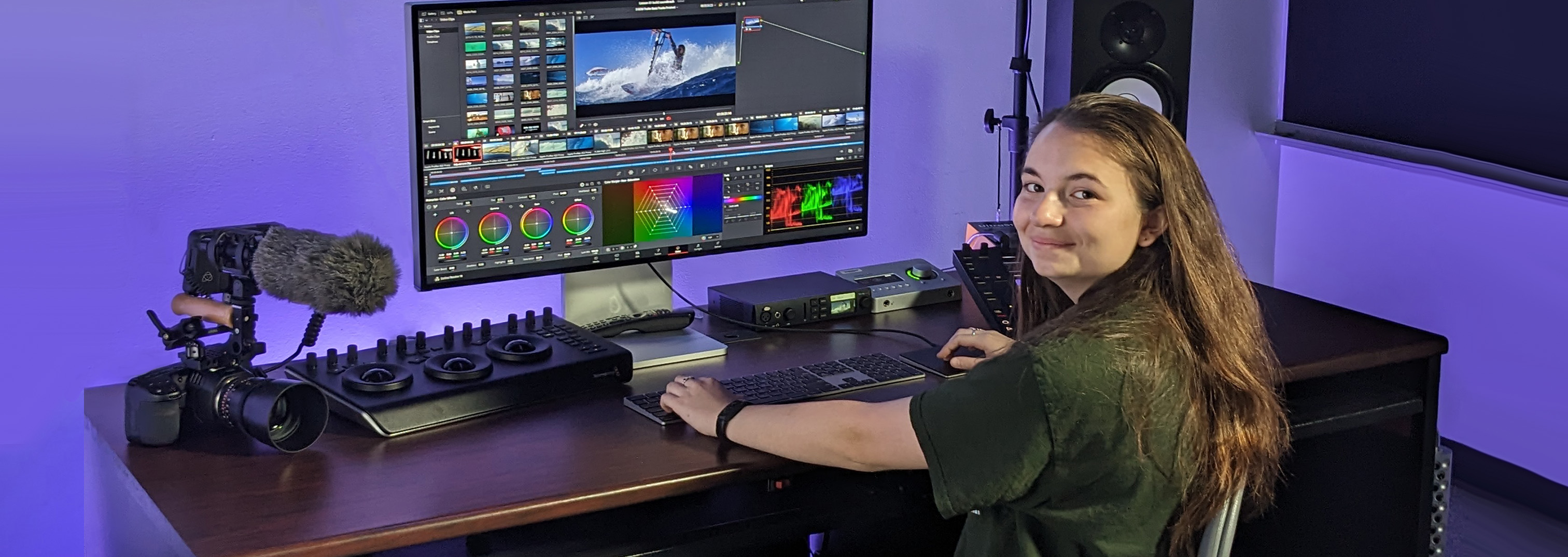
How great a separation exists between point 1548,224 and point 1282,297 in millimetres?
1035

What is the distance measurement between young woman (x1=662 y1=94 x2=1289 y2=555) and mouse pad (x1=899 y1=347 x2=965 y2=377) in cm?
40

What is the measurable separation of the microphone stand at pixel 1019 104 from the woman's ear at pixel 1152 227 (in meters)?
1.13

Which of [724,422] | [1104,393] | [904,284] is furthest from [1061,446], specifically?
[904,284]

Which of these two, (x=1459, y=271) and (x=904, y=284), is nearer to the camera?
(x=904, y=284)

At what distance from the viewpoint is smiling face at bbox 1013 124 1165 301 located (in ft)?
5.31

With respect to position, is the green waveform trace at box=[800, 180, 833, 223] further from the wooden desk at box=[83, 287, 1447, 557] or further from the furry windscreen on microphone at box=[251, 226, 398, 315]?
the furry windscreen on microphone at box=[251, 226, 398, 315]

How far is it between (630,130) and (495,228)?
0.24 m

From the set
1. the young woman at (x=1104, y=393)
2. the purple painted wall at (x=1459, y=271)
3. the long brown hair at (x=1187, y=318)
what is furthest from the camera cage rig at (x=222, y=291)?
the purple painted wall at (x=1459, y=271)

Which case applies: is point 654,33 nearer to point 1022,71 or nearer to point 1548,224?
point 1022,71

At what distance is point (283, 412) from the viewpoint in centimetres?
174

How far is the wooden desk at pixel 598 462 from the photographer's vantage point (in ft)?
5.11

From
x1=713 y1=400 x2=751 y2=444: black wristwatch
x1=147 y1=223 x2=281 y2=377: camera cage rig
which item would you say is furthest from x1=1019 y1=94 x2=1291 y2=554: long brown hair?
x1=147 y1=223 x2=281 y2=377: camera cage rig

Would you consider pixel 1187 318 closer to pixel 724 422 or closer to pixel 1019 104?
pixel 724 422

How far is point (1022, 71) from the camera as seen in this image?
2820mm
